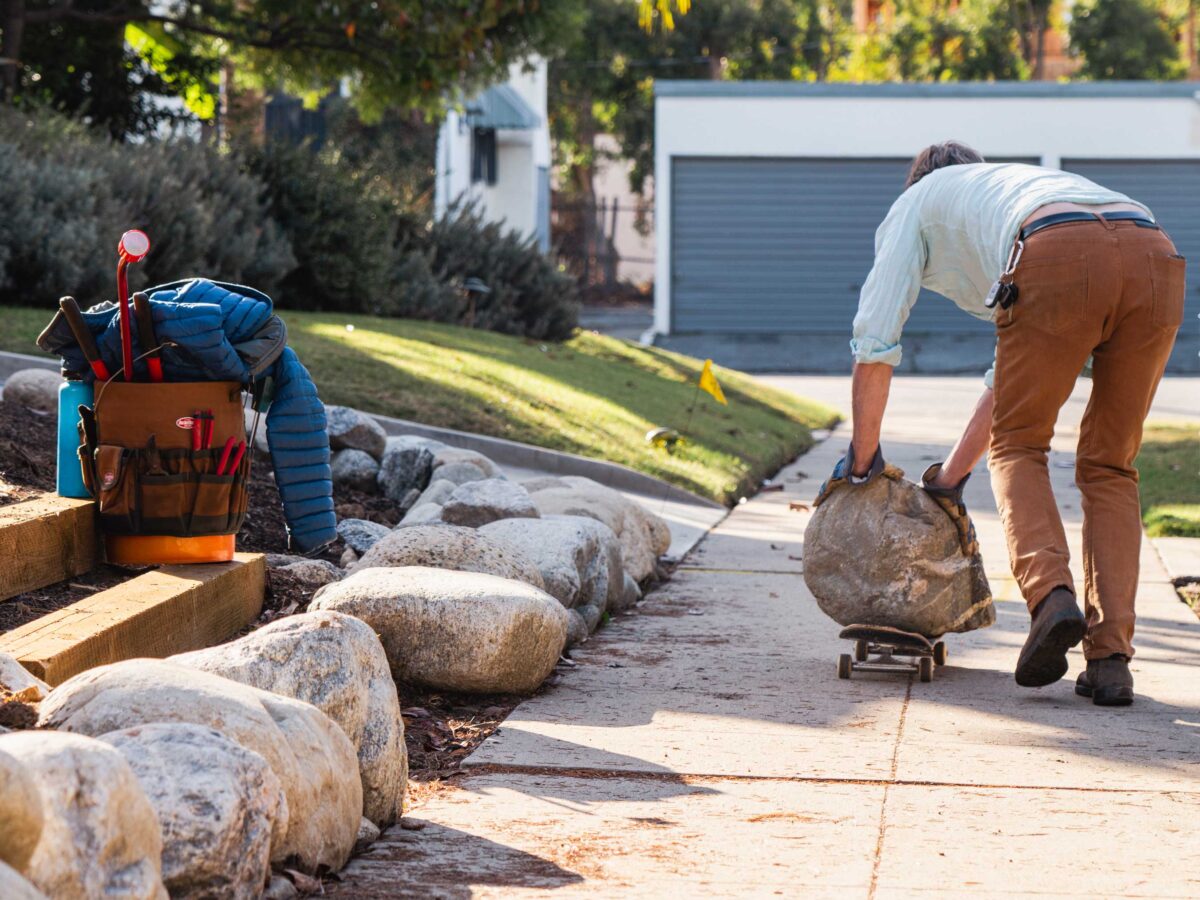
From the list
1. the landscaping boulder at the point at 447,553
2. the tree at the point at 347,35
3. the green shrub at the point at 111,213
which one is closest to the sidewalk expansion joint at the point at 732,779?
the landscaping boulder at the point at 447,553

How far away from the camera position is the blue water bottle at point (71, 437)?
5.34 meters

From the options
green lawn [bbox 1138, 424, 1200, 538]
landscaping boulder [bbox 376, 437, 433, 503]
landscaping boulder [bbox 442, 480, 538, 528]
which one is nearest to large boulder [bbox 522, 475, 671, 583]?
landscaping boulder [bbox 442, 480, 538, 528]

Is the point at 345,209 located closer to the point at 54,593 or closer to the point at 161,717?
the point at 54,593

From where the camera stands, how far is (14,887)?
238 cm

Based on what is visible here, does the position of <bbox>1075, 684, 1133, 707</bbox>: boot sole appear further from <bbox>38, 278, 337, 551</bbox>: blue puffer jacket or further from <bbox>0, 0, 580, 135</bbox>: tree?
<bbox>0, 0, 580, 135</bbox>: tree

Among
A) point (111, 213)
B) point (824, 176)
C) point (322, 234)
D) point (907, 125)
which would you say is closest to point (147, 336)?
point (111, 213)

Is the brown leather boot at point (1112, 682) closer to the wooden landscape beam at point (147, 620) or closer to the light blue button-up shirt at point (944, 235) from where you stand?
the light blue button-up shirt at point (944, 235)

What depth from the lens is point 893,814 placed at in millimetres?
3898

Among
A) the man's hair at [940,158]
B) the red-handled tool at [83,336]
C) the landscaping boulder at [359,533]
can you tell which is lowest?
the landscaping boulder at [359,533]

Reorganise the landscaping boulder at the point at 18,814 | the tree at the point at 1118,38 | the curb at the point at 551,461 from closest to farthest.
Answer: the landscaping boulder at the point at 18,814, the curb at the point at 551,461, the tree at the point at 1118,38

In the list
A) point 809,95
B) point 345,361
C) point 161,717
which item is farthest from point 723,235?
point 161,717

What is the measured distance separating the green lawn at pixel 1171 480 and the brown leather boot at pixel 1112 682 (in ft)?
13.6

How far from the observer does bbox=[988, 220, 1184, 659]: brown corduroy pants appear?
478cm

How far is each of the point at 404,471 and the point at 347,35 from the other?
8614 millimetres
